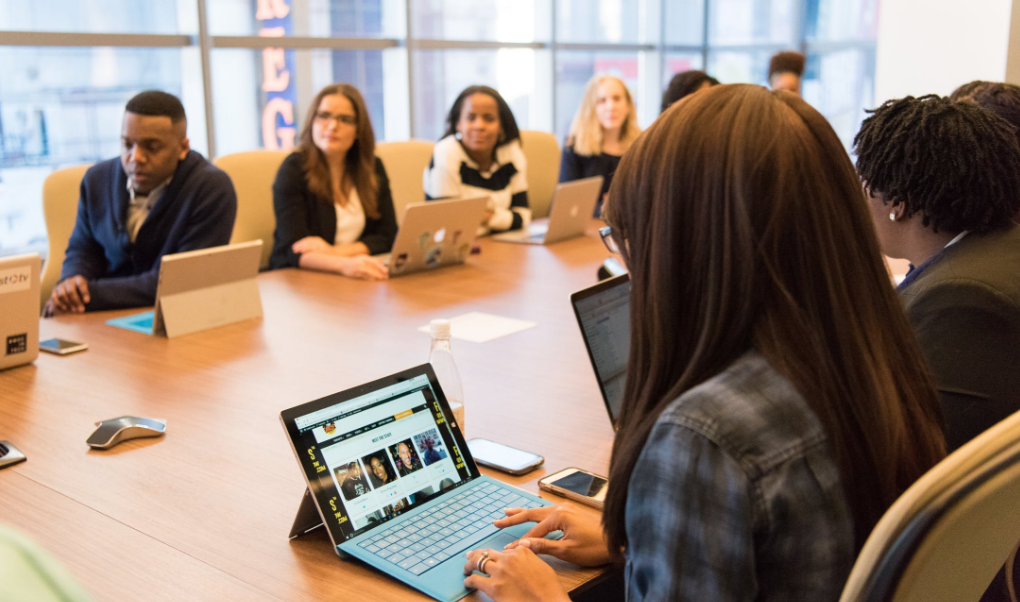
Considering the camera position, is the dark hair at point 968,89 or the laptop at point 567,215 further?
the laptop at point 567,215

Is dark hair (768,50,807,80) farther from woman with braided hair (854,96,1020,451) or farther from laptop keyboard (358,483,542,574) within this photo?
laptop keyboard (358,483,542,574)

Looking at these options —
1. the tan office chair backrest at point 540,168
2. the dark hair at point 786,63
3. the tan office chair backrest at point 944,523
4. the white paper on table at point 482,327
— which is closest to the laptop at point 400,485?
the tan office chair backrest at point 944,523

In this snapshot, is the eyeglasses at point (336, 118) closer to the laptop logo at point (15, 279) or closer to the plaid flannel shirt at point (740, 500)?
the laptop logo at point (15, 279)

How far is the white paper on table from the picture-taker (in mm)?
2236

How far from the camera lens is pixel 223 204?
2689 mm

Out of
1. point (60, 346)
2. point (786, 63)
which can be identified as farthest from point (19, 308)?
point (786, 63)

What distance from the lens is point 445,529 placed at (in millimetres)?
1235

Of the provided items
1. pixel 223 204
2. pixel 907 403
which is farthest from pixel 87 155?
pixel 907 403

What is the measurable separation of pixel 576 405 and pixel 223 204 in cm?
141

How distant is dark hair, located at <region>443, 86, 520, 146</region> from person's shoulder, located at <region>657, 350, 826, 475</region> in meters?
3.13

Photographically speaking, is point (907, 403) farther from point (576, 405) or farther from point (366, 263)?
point (366, 263)

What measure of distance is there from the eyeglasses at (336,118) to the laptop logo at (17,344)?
1.52m

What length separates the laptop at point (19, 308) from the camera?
193cm

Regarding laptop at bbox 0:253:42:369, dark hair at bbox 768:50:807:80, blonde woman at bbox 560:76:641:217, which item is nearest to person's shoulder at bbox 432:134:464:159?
blonde woman at bbox 560:76:641:217
